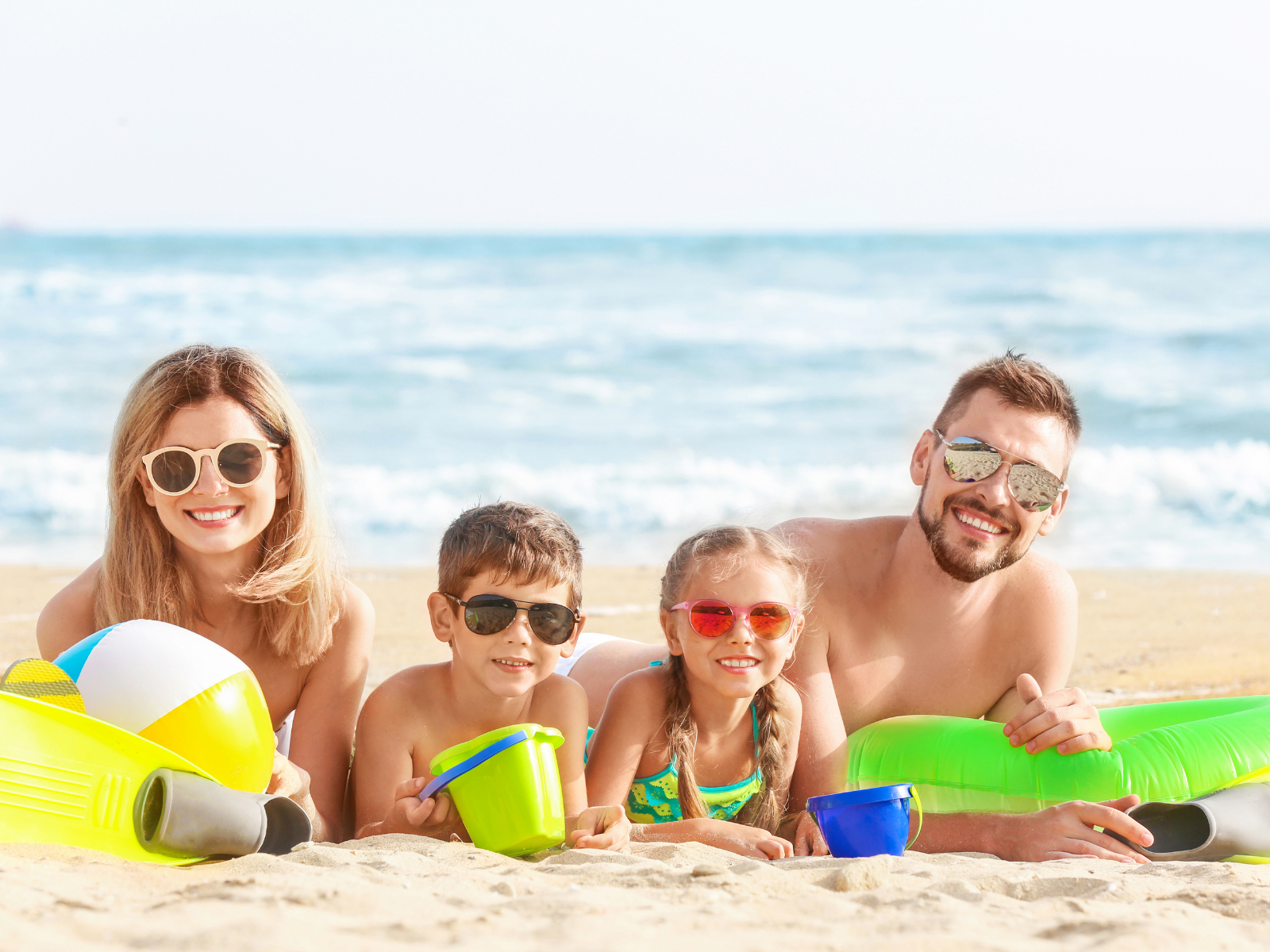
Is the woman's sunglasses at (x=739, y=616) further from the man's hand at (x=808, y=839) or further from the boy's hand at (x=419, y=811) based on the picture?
the boy's hand at (x=419, y=811)

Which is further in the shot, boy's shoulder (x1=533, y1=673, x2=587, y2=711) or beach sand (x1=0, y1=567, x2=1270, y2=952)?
boy's shoulder (x1=533, y1=673, x2=587, y2=711)

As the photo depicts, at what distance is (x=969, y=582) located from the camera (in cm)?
426

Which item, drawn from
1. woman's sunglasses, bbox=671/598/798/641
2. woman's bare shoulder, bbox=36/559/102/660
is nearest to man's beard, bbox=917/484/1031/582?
woman's sunglasses, bbox=671/598/798/641

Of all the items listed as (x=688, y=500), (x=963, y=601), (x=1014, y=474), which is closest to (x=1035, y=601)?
(x=963, y=601)

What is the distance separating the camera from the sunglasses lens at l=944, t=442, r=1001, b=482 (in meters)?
4.05

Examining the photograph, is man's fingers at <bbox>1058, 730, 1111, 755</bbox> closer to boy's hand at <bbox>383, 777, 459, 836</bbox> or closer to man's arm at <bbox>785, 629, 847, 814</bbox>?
man's arm at <bbox>785, 629, 847, 814</bbox>

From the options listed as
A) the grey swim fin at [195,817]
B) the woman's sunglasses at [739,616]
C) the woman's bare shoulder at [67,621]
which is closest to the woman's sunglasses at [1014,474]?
the woman's sunglasses at [739,616]

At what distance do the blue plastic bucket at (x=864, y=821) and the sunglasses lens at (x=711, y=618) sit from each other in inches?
21.5

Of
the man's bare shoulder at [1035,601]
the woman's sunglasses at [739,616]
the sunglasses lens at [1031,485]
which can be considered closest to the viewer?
the woman's sunglasses at [739,616]

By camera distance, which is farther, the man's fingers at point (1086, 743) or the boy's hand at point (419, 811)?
the man's fingers at point (1086, 743)

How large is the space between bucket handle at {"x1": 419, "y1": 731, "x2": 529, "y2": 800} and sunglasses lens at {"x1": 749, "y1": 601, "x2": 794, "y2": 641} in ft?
2.63

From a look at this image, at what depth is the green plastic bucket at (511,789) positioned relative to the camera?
3.16 m

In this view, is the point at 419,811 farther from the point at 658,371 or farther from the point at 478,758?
the point at 658,371

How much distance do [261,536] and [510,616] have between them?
0.95 metres
